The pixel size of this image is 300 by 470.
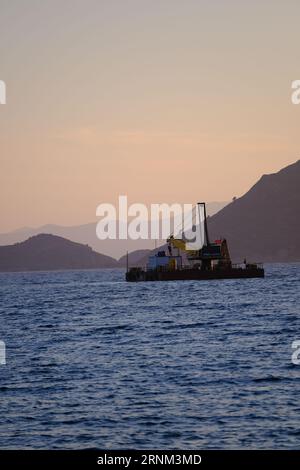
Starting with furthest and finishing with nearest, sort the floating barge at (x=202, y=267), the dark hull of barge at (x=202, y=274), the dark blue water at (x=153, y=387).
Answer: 1. the dark hull of barge at (x=202, y=274)
2. the floating barge at (x=202, y=267)
3. the dark blue water at (x=153, y=387)

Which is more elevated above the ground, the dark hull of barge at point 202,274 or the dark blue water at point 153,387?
the dark hull of barge at point 202,274

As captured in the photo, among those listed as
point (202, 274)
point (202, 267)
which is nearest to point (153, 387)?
point (202, 274)

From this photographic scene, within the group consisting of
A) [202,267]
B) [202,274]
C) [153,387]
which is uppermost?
[202,267]

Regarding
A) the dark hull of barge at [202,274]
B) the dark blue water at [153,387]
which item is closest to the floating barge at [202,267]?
the dark hull of barge at [202,274]

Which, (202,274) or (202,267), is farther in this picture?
(202,267)

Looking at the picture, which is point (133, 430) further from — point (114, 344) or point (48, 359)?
point (114, 344)

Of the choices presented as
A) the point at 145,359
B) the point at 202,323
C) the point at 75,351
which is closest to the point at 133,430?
the point at 145,359

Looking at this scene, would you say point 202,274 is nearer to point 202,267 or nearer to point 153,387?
point 202,267

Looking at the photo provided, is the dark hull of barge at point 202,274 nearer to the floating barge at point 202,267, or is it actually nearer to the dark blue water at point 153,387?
the floating barge at point 202,267

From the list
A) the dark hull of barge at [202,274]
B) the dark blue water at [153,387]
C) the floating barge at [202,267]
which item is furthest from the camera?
the dark hull of barge at [202,274]

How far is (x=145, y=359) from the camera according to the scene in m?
43.9

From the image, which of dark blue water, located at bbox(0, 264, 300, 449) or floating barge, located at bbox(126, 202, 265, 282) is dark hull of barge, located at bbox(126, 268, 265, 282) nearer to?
floating barge, located at bbox(126, 202, 265, 282)

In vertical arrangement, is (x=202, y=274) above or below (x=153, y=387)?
above

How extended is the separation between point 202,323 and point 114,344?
16.4 metres
